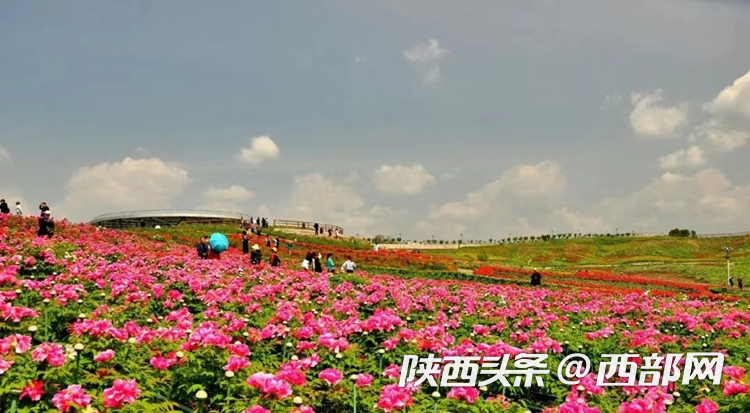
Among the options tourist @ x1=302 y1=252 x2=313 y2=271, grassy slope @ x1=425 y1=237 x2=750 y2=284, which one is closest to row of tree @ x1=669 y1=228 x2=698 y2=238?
grassy slope @ x1=425 y1=237 x2=750 y2=284

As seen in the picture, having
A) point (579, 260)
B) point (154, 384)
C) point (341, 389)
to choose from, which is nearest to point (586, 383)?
point (341, 389)

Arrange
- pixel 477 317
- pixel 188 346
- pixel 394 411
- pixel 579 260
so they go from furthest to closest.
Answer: pixel 579 260 < pixel 477 317 < pixel 188 346 < pixel 394 411

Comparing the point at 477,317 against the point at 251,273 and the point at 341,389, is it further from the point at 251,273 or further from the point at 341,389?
the point at 251,273

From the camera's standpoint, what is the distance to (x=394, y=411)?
12.2 ft

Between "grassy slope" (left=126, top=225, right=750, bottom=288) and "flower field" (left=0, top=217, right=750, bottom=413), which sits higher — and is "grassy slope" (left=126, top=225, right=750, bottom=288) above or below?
above

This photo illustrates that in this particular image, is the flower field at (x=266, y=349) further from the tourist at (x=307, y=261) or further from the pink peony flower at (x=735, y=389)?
the tourist at (x=307, y=261)

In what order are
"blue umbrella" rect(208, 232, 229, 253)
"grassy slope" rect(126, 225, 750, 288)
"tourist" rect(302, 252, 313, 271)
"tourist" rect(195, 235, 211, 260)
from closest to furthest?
"tourist" rect(195, 235, 211, 260), "blue umbrella" rect(208, 232, 229, 253), "tourist" rect(302, 252, 313, 271), "grassy slope" rect(126, 225, 750, 288)

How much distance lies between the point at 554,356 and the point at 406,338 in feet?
6.92

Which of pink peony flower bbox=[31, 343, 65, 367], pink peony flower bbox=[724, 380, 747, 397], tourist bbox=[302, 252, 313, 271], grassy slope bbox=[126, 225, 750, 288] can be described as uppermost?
grassy slope bbox=[126, 225, 750, 288]

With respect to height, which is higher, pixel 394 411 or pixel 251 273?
pixel 251 273

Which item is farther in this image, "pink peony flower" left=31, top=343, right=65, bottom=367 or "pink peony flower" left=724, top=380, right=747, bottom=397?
"pink peony flower" left=724, top=380, right=747, bottom=397

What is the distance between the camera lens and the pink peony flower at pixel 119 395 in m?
3.23

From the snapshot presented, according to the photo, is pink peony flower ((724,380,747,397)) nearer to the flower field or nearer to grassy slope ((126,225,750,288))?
the flower field

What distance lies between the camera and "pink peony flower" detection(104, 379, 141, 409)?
323 centimetres
